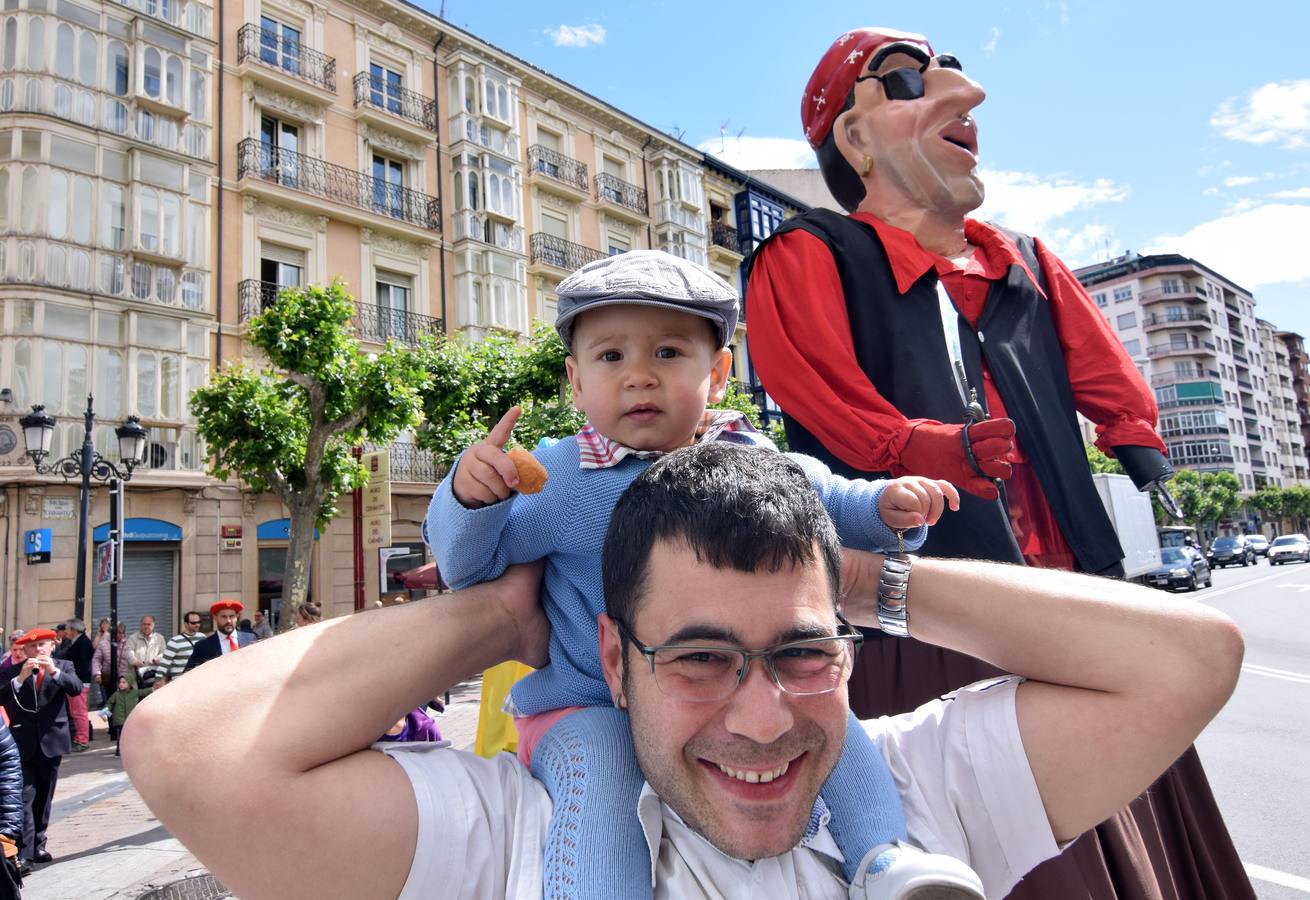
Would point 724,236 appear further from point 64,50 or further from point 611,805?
point 611,805

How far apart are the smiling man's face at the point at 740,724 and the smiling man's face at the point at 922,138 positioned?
1792 mm

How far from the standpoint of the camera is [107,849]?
689 cm

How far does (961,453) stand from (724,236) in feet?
99.2

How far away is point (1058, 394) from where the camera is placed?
257cm

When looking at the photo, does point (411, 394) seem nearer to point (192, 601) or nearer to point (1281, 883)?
point (192, 601)

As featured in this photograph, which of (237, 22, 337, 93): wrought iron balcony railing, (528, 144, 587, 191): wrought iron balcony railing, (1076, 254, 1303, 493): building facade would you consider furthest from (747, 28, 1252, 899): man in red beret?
(1076, 254, 1303, 493): building facade

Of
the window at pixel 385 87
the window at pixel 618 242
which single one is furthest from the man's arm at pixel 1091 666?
the window at pixel 618 242

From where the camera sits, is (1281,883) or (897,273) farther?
(1281,883)

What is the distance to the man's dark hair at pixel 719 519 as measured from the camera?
1.34m

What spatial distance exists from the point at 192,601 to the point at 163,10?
41.1ft

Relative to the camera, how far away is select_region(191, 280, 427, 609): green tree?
1391 cm

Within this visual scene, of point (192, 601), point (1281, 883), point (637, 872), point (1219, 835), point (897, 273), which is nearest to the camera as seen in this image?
point (637, 872)

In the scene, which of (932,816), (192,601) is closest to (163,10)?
(192,601)

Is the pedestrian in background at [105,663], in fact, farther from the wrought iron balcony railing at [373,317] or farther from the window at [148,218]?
the window at [148,218]
